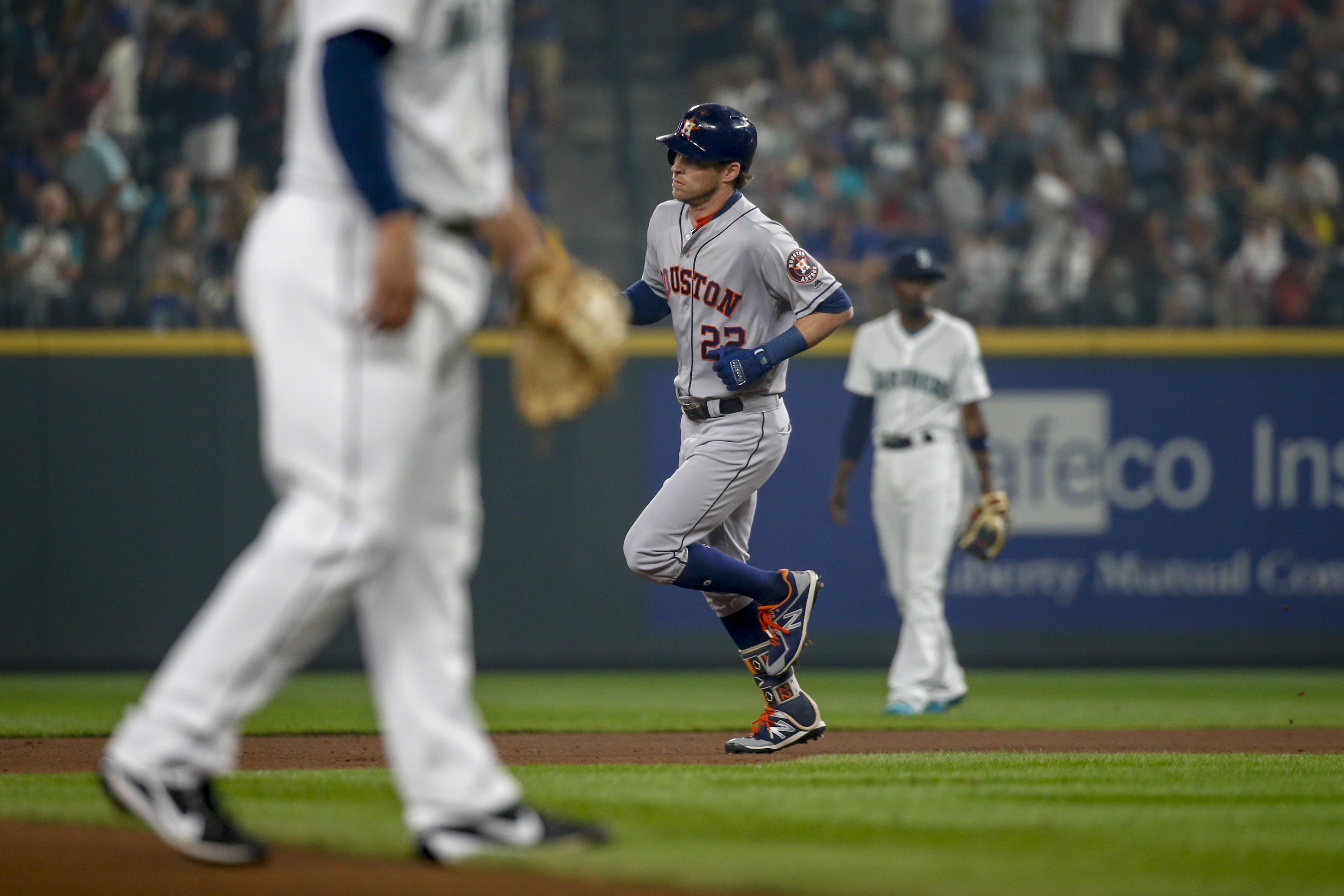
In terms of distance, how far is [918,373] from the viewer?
835 centimetres

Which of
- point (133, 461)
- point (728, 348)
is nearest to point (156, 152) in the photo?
point (133, 461)

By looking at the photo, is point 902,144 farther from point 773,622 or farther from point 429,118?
point 429,118

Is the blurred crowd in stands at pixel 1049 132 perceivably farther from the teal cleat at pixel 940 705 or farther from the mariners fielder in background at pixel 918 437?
the teal cleat at pixel 940 705

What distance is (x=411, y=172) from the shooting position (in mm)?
3213

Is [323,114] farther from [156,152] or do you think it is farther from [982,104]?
[982,104]

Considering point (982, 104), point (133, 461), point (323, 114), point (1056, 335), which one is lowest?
point (133, 461)

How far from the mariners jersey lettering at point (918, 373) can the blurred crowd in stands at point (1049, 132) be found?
13.5 ft

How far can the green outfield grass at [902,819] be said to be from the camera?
10.2ft

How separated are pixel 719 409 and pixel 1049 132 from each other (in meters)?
9.24

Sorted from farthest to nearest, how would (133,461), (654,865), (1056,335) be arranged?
(1056,335) < (133,461) < (654,865)

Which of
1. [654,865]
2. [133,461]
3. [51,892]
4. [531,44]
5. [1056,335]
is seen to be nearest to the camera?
[51,892]

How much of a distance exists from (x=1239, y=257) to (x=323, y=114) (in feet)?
38.8

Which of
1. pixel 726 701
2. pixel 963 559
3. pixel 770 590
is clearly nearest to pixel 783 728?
pixel 770 590

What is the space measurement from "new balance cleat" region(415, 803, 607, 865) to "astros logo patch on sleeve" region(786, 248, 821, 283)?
3.02 meters
